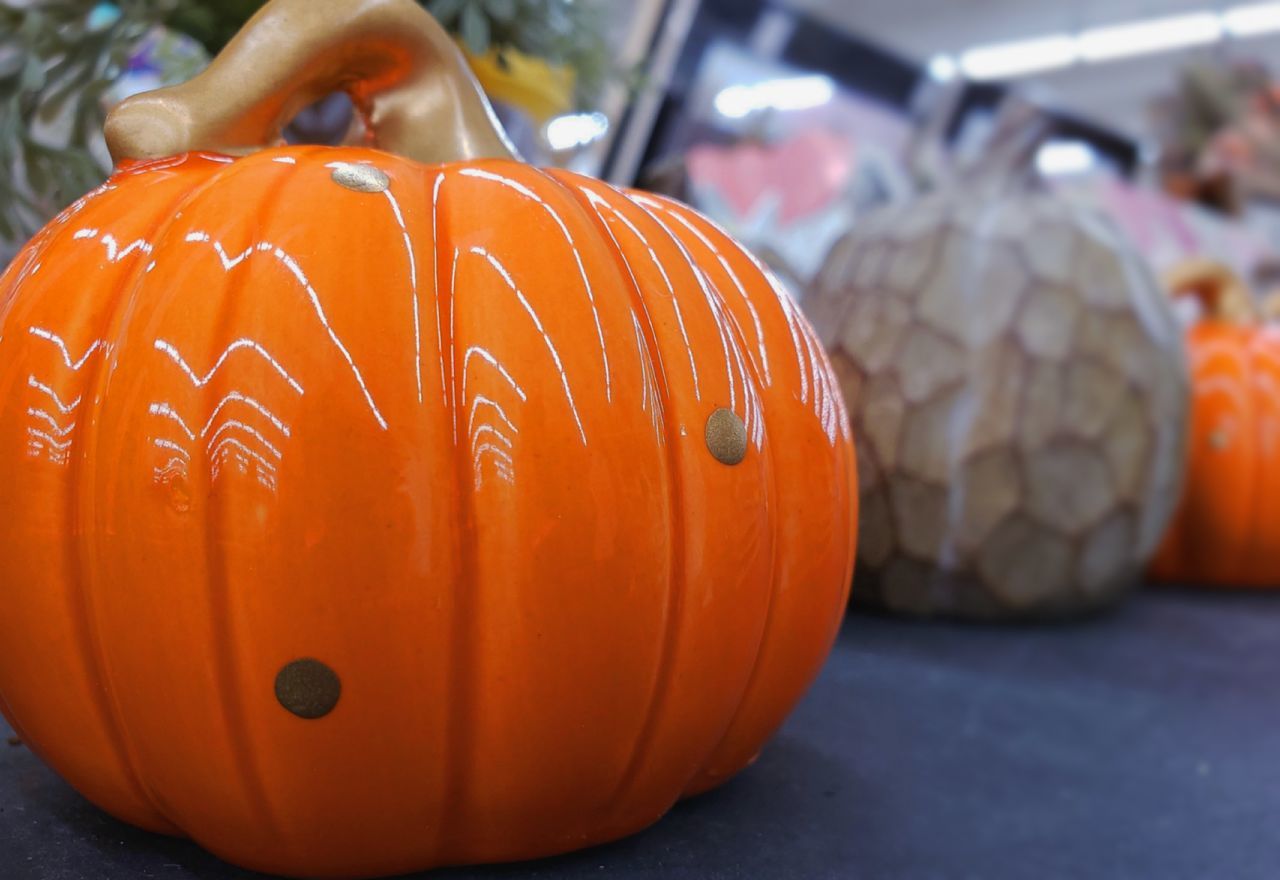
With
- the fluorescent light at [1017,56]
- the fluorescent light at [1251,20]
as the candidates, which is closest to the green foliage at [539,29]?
the fluorescent light at [1251,20]

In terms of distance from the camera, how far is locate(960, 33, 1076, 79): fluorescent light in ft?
→ 29.2

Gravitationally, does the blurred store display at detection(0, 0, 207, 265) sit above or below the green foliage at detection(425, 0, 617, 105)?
below

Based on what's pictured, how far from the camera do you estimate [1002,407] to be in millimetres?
1171

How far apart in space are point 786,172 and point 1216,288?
71 cm

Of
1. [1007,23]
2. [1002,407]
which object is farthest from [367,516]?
[1007,23]

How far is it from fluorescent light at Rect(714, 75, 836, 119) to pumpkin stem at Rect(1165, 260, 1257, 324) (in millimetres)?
673

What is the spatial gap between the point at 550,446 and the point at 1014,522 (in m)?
0.80

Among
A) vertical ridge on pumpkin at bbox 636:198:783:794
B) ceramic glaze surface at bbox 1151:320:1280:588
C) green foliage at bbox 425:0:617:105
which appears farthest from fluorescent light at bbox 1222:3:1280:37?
vertical ridge on pumpkin at bbox 636:198:783:794

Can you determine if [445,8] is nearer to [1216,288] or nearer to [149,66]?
[149,66]

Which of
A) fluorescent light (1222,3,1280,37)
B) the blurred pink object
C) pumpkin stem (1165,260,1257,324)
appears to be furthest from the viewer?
fluorescent light (1222,3,1280,37)

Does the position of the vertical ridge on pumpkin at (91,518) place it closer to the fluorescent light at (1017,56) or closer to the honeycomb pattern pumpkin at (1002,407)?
the honeycomb pattern pumpkin at (1002,407)

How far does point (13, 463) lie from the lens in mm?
523

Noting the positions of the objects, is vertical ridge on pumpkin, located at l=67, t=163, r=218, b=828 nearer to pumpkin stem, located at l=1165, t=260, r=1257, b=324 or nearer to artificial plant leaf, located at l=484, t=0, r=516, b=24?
artificial plant leaf, located at l=484, t=0, r=516, b=24

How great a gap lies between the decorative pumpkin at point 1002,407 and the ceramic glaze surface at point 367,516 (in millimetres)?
623
